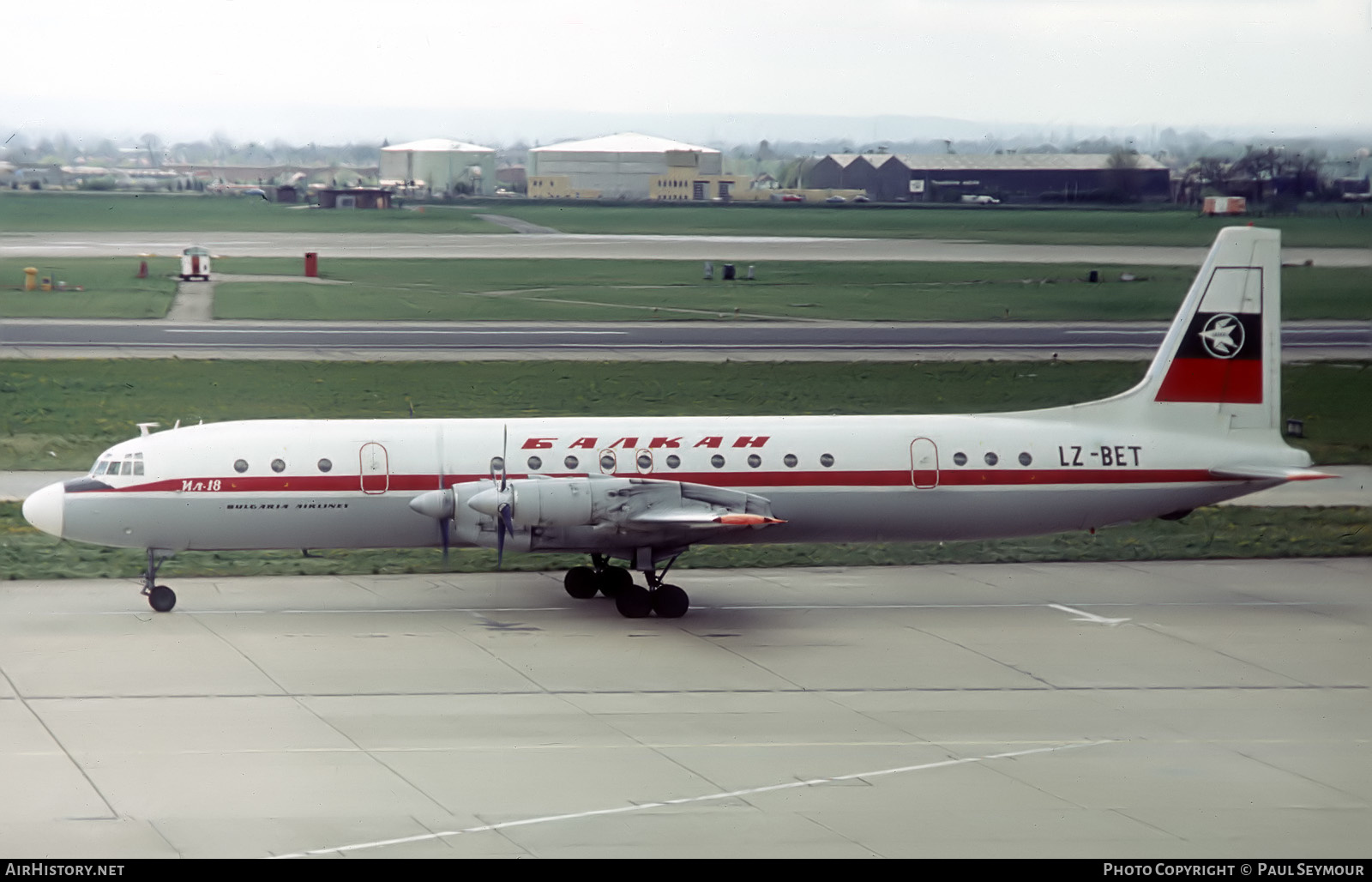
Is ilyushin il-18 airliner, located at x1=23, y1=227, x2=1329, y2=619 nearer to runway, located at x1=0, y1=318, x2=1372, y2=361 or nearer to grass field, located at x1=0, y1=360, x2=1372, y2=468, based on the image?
grass field, located at x1=0, y1=360, x2=1372, y2=468

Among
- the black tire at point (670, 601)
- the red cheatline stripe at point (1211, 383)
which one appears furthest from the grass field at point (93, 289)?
the red cheatline stripe at point (1211, 383)

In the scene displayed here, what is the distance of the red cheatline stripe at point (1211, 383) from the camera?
25.8 metres

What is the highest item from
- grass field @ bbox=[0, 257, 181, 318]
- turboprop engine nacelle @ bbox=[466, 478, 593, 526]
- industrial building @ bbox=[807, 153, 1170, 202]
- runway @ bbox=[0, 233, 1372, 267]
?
industrial building @ bbox=[807, 153, 1170, 202]

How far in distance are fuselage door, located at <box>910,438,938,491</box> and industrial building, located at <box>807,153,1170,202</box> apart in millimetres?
15750

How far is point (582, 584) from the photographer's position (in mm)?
25219

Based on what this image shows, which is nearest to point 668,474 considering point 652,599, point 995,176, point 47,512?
point 652,599

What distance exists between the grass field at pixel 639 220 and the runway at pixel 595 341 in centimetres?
425

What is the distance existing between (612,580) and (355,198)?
20.2 meters

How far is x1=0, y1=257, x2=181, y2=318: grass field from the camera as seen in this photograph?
43.6 meters

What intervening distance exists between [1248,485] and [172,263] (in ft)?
106

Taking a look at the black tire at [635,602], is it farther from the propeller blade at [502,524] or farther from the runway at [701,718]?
the propeller blade at [502,524]

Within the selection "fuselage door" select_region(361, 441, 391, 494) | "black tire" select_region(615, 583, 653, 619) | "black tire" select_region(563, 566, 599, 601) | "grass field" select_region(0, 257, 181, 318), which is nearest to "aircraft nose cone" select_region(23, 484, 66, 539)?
"fuselage door" select_region(361, 441, 391, 494)

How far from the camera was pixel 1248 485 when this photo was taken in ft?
82.8
